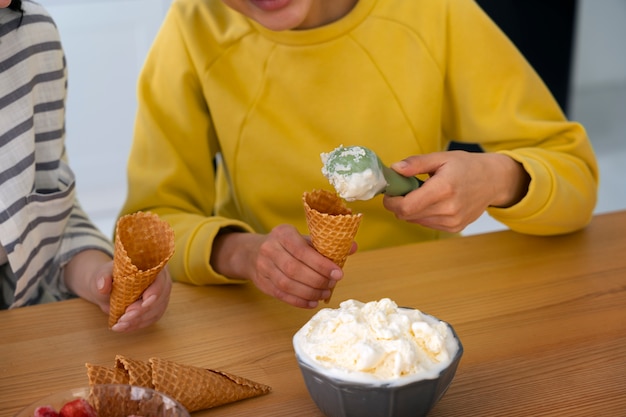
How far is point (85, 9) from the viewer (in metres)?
3.50

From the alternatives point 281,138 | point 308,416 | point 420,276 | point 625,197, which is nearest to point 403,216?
point 420,276

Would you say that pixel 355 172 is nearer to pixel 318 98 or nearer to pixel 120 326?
pixel 120 326

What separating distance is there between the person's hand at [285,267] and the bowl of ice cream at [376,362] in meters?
0.22

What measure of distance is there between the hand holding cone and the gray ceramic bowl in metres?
0.11

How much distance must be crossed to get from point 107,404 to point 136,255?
0.34 meters

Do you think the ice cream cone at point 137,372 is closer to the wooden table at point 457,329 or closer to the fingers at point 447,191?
the wooden table at point 457,329

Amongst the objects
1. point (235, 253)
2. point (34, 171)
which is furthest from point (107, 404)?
point (34, 171)

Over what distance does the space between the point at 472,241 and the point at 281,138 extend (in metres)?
0.40

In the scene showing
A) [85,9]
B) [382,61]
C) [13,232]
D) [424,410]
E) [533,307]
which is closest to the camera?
[424,410]

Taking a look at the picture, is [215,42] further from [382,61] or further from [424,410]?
[424,410]

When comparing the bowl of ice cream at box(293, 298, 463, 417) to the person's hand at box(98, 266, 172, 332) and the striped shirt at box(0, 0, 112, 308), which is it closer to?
the person's hand at box(98, 266, 172, 332)

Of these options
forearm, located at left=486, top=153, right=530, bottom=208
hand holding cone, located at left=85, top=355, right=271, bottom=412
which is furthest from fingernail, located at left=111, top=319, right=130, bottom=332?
forearm, located at left=486, top=153, right=530, bottom=208

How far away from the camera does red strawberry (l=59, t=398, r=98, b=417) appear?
833mm

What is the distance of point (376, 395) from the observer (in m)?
0.86
